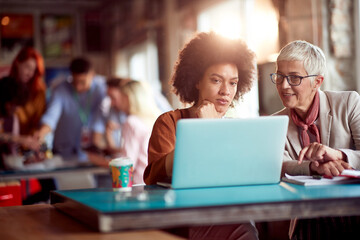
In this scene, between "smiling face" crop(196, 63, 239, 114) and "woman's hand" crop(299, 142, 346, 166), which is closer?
"woman's hand" crop(299, 142, 346, 166)

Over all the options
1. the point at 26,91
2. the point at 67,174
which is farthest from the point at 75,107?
the point at 67,174

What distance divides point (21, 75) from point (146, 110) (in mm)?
1559

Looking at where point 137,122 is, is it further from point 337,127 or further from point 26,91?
point 337,127

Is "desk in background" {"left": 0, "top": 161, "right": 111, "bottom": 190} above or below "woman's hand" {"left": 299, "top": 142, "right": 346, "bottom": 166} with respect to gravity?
below

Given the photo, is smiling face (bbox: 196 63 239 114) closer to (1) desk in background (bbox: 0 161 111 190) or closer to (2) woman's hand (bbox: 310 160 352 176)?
(2) woman's hand (bbox: 310 160 352 176)

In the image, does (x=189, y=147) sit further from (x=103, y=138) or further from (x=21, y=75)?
(x=103, y=138)

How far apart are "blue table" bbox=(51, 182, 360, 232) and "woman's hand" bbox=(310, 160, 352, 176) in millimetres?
190

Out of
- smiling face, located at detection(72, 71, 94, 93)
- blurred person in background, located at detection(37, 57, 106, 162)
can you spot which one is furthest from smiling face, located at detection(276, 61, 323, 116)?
smiling face, located at detection(72, 71, 94, 93)

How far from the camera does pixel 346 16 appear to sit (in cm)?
437

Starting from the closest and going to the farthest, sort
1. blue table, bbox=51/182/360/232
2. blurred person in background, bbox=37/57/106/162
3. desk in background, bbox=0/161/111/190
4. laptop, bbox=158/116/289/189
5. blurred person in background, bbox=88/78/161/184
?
blue table, bbox=51/182/360/232 < laptop, bbox=158/116/289/189 < blurred person in background, bbox=88/78/161/184 < desk in background, bbox=0/161/111/190 < blurred person in background, bbox=37/57/106/162

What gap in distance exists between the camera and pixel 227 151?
1930mm

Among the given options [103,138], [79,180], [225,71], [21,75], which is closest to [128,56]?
[103,138]

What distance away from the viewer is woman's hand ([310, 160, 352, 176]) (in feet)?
6.95

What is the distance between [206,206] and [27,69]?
390 centimetres
